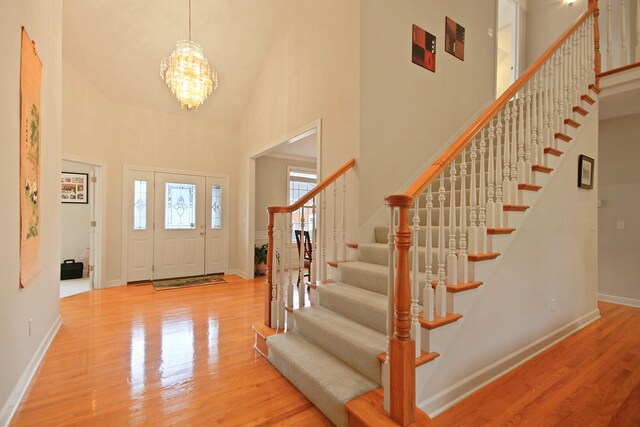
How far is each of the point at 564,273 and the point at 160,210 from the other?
5879 mm

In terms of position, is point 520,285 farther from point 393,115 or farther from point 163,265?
point 163,265

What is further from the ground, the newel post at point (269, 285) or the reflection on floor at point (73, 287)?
the newel post at point (269, 285)

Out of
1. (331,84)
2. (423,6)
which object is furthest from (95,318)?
(423,6)

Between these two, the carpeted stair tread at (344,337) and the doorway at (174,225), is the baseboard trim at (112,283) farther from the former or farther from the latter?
the carpeted stair tread at (344,337)

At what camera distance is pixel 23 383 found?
6.73 ft

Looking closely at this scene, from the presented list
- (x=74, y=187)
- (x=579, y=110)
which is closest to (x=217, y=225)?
(x=74, y=187)

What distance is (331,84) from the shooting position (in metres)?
3.44

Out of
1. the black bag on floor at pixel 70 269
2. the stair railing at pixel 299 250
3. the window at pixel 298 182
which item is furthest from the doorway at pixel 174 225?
the stair railing at pixel 299 250

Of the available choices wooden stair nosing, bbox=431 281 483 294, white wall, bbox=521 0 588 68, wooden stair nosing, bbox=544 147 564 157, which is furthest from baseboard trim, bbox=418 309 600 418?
white wall, bbox=521 0 588 68

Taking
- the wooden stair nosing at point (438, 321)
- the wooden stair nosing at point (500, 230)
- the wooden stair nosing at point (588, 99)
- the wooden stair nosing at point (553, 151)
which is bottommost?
the wooden stair nosing at point (438, 321)

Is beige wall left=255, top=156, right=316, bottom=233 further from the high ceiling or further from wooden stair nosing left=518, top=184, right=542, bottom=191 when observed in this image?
wooden stair nosing left=518, top=184, right=542, bottom=191

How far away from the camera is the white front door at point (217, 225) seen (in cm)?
596

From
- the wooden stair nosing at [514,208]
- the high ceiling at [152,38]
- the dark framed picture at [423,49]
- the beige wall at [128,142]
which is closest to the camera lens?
the wooden stair nosing at [514,208]

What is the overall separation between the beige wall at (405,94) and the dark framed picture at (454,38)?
0.08m
